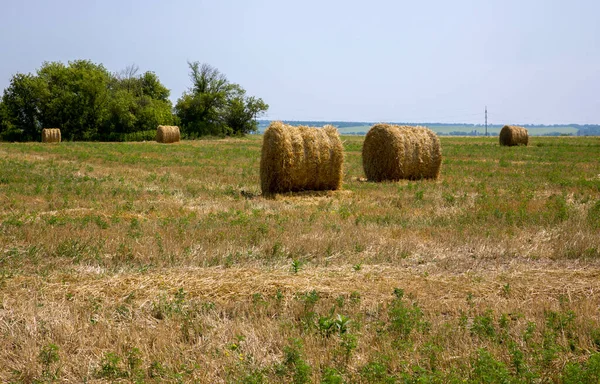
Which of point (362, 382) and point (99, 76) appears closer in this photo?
point (362, 382)

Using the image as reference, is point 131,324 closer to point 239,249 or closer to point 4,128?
point 239,249

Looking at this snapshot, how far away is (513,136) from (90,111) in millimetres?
39487

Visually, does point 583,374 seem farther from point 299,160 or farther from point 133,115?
point 133,115

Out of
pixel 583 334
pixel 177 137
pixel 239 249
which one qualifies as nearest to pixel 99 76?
pixel 177 137

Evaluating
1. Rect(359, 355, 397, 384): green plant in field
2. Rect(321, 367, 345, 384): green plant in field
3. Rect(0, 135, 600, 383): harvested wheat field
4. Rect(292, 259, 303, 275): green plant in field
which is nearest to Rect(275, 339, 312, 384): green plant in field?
Rect(0, 135, 600, 383): harvested wheat field

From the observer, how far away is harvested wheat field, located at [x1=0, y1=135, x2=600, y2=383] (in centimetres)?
499

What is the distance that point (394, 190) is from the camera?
16391 millimetres

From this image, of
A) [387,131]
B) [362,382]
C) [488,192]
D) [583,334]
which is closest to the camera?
[362,382]

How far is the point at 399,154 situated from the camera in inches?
749

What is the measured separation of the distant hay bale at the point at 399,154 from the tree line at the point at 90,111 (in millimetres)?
43076

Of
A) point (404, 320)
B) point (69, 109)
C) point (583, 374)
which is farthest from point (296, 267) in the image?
point (69, 109)

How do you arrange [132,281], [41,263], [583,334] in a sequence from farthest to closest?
[41,263], [132,281], [583,334]

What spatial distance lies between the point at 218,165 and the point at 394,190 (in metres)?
9.54

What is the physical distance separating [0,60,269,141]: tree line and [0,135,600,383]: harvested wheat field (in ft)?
159
